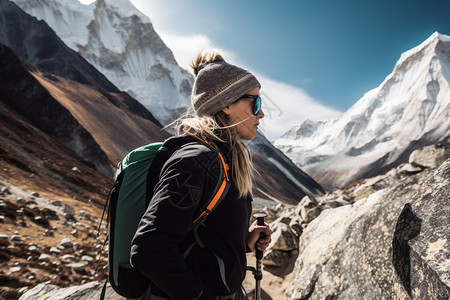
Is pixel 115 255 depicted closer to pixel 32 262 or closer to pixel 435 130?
pixel 32 262

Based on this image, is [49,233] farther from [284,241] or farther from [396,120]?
[396,120]

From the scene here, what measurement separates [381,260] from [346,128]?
197599mm

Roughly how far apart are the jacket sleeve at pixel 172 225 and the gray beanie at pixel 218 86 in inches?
23.6

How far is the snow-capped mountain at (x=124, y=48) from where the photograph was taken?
3105 inches

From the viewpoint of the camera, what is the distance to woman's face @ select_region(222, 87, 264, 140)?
5.97 feet

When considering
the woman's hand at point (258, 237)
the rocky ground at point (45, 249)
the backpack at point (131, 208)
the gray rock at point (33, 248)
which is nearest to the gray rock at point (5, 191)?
the rocky ground at point (45, 249)

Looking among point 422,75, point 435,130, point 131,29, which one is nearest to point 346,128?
point 422,75

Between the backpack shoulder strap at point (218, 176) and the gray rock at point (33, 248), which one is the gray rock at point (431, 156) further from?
the gray rock at point (33, 248)

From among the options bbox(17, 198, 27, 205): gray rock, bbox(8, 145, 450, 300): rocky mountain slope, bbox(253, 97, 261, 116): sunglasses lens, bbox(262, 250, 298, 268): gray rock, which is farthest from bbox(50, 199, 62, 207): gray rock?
bbox(253, 97, 261, 116): sunglasses lens

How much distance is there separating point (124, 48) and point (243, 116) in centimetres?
10431

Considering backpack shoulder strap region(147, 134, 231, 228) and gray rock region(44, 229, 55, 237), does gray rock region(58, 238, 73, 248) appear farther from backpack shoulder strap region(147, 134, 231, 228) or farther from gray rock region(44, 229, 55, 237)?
backpack shoulder strap region(147, 134, 231, 228)

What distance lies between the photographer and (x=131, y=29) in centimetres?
9756

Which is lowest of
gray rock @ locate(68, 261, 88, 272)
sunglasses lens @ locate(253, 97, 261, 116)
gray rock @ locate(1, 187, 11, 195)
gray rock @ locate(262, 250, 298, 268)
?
gray rock @ locate(68, 261, 88, 272)

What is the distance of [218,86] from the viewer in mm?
1790
